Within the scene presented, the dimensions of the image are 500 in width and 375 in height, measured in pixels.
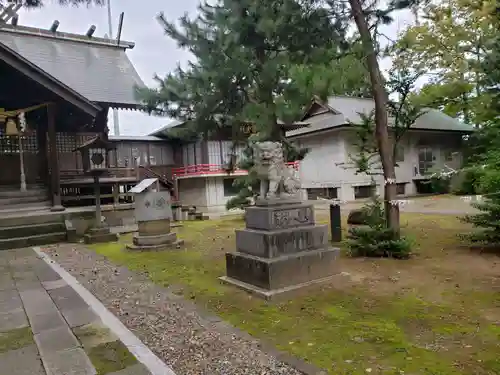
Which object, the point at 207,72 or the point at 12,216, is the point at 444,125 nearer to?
the point at 207,72

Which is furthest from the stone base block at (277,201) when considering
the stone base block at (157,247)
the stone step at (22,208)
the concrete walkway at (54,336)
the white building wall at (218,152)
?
the white building wall at (218,152)

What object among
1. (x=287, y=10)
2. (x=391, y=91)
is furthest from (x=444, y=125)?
(x=287, y=10)

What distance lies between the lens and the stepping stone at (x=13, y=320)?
390cm

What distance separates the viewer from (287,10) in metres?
6.92

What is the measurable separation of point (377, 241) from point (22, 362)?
563cm

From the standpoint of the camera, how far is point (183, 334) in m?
3.63

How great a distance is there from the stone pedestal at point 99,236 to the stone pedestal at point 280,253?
6078 millimetres

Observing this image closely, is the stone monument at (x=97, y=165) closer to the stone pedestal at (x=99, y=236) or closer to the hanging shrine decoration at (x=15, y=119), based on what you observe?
the stone pedestal at (x=99, y=236)

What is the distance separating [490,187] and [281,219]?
4232 millimetres

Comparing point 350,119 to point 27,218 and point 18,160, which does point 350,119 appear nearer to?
point 18,160

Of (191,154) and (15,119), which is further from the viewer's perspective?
(191,154)

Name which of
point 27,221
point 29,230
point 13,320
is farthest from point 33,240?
point 13,320

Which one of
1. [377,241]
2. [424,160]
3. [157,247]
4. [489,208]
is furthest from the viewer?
[424,160]

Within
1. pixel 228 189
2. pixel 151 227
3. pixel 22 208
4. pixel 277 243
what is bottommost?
pixel 151 227
